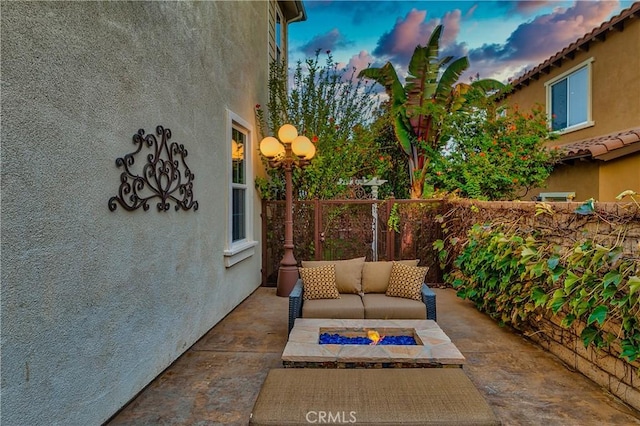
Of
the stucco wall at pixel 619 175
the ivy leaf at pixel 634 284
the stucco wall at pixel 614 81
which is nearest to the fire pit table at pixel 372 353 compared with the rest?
the ivy leaf at pixel 634 284

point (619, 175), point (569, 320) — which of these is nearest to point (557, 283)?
Result: point (569, 320)

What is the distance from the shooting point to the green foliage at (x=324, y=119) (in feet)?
24.9

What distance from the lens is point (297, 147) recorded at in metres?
6.09

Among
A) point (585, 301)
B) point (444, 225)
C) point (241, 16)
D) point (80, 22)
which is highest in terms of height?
point (241, 16)

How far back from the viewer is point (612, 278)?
2836 millimetres

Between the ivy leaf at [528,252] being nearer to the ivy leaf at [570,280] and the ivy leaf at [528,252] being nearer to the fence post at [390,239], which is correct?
the ivy leaf at [570,280]

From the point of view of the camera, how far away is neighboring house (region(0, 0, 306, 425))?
78.4 inches

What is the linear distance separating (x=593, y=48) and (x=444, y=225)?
6.70 meters

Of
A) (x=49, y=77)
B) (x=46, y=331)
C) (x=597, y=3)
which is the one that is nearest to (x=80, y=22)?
(x=49, y=77)

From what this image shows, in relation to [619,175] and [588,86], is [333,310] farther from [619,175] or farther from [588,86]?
[588,86]

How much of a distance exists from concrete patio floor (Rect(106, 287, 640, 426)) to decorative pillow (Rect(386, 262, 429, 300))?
76cm

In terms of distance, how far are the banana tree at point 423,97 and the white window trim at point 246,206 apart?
389 centimetres

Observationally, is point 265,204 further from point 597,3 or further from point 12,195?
point 597,3

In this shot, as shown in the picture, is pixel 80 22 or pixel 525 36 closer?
pixel 80 22
